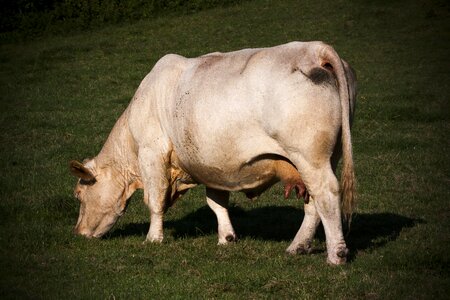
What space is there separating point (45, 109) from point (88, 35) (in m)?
10.6

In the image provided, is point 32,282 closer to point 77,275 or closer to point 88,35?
point 77,275

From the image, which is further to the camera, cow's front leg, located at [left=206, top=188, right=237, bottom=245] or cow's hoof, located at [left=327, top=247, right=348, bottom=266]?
cow's front leg, located at [left=206, top=188, right=237, bottom=245]

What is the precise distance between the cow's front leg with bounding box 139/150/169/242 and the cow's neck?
45cm

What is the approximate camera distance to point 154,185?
32.8 feet

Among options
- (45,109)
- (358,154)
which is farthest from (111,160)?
(45,109)

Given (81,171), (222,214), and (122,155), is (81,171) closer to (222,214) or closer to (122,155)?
(122,155)

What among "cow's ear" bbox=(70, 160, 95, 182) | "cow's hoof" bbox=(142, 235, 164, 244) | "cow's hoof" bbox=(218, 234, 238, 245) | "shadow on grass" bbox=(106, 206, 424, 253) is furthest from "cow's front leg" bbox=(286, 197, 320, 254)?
"cow's ear" bbox=(70, 160, 95, 182)

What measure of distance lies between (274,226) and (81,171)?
2.80m

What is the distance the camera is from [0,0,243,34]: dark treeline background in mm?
31031

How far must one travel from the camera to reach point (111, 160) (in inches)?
417

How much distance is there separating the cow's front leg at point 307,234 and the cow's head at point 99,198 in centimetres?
252

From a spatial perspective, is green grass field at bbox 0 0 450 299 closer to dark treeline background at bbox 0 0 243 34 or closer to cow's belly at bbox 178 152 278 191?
cow's belly at bbox 178 152 278 191

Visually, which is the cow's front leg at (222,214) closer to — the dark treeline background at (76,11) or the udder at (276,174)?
the udder at (276,174)

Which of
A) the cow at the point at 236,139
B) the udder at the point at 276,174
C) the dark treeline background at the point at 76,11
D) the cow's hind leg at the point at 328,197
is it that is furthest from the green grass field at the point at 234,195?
the dark treeline background at the point at 76,11
